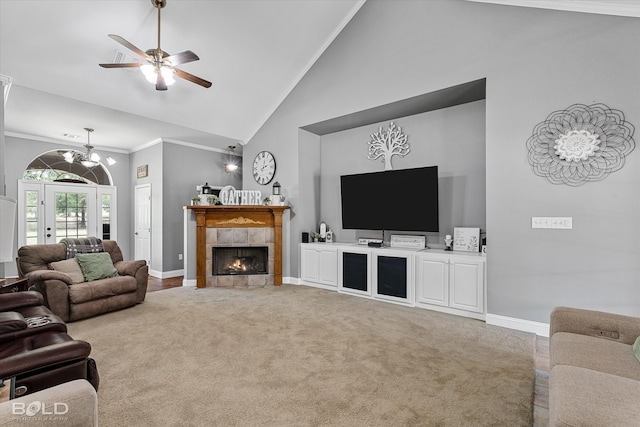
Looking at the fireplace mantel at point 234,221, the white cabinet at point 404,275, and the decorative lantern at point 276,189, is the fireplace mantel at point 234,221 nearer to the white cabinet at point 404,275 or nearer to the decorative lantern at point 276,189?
the decorative lantern at point 276,189

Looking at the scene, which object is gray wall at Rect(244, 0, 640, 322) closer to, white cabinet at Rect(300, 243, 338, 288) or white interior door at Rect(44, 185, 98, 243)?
white cabinet at Rect(300, 243, 338, 288)

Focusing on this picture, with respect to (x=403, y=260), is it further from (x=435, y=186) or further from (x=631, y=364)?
(x=631, y=364)

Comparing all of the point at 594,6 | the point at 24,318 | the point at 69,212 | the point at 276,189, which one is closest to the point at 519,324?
the point at 594,6

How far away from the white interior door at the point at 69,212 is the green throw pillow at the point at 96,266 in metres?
3.21

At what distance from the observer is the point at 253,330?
315 cm

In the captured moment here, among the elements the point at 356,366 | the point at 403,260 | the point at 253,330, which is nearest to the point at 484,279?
the point at 403,260

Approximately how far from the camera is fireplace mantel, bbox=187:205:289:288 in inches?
200

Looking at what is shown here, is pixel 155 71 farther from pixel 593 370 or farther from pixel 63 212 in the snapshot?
pixel 63 212

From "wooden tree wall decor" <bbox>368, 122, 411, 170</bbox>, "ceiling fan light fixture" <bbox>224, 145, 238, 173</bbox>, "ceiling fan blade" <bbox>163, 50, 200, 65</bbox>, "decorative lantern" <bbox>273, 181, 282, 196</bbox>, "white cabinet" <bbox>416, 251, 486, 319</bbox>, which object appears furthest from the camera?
"ceiling fan light fixture" <bbox>224, 145, 238, 173</bbox>

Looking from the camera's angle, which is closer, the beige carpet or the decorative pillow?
the beige carpet

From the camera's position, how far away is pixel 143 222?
6629 millimetres

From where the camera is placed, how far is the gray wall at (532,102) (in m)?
2.77

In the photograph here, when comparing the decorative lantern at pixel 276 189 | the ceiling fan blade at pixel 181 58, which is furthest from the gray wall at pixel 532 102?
the ceiling fan blade at pixel 181 58

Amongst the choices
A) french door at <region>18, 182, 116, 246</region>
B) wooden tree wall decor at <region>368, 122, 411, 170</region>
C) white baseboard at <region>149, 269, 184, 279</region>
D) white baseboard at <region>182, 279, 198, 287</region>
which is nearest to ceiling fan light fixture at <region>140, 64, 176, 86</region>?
wooden tree wall decor at <region>368, 122, 411, 170</region>
